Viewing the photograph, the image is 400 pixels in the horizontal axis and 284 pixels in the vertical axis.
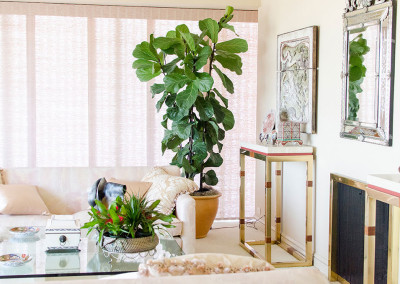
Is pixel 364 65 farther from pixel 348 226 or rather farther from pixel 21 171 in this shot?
pixel 21 171

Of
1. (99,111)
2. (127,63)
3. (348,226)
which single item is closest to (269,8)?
(127,63)

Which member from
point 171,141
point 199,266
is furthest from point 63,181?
point 199,266

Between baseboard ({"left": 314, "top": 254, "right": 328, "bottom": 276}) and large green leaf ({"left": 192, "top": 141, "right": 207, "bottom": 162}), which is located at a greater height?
large green leaf ({"left": 192, "top": 141, "right": 207, "bottom": 162})

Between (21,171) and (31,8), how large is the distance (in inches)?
73.6

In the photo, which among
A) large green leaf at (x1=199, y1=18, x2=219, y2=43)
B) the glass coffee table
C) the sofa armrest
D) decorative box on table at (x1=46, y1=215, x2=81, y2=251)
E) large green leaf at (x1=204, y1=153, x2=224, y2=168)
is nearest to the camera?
the glass coffee table

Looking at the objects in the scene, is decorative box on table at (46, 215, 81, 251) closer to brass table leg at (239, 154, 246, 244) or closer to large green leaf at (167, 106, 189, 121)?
large green leaf at (167, 106, 189, 121)

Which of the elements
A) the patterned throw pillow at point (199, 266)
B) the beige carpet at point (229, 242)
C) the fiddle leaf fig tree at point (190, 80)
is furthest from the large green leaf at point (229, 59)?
the patterned throw pillow at point (199, 266)

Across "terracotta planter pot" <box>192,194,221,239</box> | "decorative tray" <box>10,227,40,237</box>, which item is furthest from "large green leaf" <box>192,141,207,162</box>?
"decorative tray" <box>10,227,40,237</box>

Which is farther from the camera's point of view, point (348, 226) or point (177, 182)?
point (177, 182)

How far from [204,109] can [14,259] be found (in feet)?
8.05

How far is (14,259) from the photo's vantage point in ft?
10.6

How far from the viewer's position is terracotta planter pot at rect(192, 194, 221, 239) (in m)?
5.39

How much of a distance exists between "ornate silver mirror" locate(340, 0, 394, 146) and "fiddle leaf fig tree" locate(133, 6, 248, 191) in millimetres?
1300

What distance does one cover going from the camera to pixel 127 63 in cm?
617
